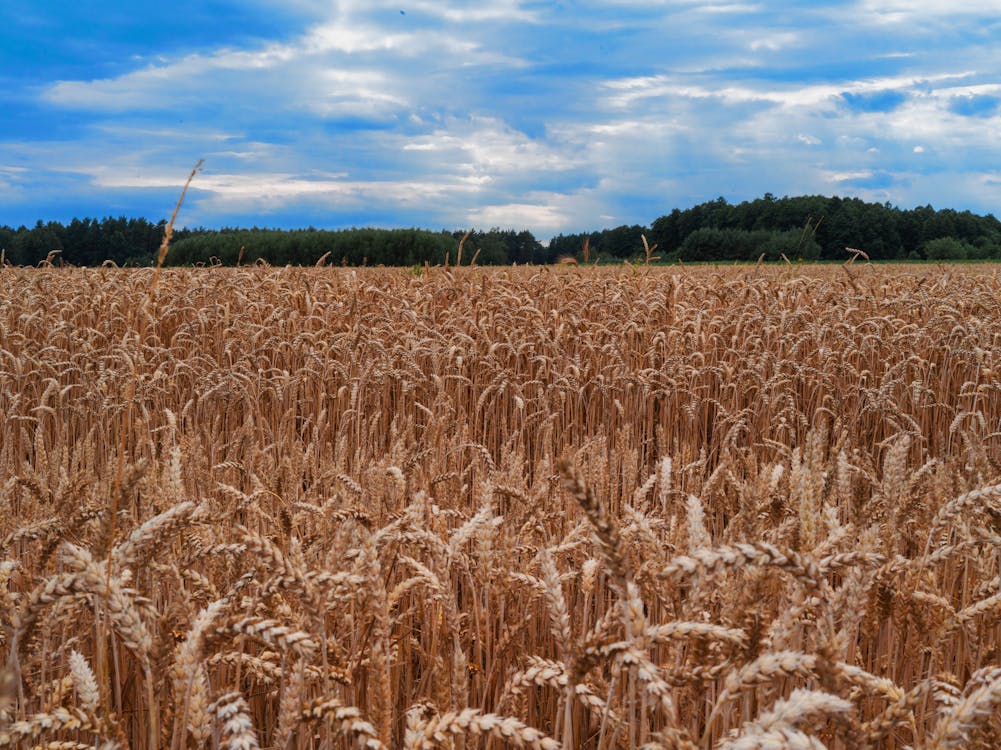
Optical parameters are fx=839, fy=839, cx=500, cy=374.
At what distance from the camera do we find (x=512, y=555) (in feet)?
9.49

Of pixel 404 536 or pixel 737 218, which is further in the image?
pixel 737 218

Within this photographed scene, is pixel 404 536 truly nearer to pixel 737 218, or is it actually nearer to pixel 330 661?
pixel 330 661

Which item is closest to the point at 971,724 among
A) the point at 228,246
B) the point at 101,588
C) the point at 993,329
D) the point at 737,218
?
the point at 101,588

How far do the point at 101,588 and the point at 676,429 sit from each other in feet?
18.0

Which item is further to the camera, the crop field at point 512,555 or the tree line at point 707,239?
the tree line at point 707,239

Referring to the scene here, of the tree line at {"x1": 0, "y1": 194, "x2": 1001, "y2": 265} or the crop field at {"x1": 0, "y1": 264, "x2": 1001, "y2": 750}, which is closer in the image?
the crop field at {"x1": 0, "y1": 264, "x2": 1001, "y2": 750}

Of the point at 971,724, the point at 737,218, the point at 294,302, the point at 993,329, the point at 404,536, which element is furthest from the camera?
the point at 737,218

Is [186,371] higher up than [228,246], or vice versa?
[228,246]

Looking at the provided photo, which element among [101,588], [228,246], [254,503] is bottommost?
[254,503]

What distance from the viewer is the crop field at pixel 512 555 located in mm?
1400

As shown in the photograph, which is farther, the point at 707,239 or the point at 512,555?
the point at 707,239

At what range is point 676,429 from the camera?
6422 mm

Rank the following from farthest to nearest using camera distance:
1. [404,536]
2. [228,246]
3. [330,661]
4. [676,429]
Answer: [228,246] < [676,429] < [330,661] < [404,536]

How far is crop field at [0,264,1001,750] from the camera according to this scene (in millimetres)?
1400
